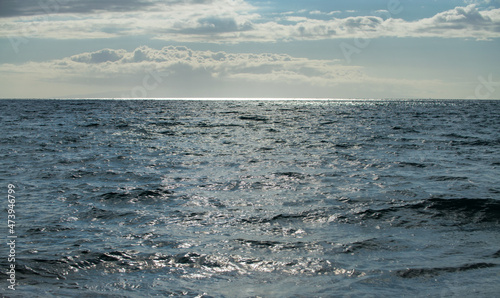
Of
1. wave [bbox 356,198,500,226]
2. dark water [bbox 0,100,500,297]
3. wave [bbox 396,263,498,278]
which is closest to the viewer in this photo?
dark water [bbox 0,100,500,297]

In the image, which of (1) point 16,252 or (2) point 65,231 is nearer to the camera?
(1) point 16,252

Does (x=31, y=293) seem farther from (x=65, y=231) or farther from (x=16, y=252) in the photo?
(x=65, y=231)

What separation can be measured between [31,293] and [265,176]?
1126 centimetres

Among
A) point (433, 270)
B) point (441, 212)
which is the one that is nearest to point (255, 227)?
point (433, 270)

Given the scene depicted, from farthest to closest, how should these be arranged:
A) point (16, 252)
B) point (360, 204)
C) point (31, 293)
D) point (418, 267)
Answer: point (360, 204)
point (16, 252)
point (418, 267)
point (31, 293)

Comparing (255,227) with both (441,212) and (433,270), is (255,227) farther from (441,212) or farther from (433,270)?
(441,212)

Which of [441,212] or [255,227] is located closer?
[255,227]

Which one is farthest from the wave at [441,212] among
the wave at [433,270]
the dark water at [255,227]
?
the wave at [433,270]

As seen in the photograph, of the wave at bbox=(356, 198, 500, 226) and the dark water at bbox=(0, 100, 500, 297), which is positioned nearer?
the dark water at bbox=(0, 100, 500, 297)

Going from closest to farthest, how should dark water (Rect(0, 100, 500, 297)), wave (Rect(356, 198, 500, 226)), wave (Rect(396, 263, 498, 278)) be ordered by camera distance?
dark water (Rect(0, 100, 500, 297)) < wave (Rect(396, 263, 498, 278)) < wave (Rect(356, 198, 500, 226))

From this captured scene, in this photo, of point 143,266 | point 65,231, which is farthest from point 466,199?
point 65,231

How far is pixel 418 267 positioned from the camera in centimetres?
770

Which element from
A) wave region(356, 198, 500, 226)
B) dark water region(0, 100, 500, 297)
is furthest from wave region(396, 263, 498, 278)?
wave region(356, 198, 500, 226)

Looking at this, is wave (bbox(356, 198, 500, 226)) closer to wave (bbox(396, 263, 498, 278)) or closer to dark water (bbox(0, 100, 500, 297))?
dark water (bbox(0, 100, 500, 297))
